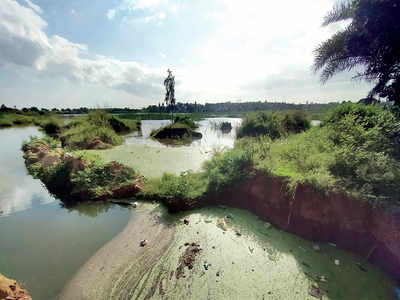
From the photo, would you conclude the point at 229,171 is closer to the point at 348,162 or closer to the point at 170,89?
the point at 348,162

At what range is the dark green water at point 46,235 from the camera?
2389 mm

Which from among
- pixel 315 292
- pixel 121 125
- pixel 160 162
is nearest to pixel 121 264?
pixel 315 292

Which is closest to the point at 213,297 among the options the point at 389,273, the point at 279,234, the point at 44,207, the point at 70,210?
the point at 279,234

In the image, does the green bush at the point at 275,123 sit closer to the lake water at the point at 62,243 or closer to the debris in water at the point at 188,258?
the lake water at the point at 62,243

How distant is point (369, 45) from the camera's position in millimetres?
4426

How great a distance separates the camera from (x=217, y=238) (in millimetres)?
3010

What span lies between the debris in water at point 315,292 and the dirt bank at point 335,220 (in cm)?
94

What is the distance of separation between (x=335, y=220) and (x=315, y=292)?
1.21 meters

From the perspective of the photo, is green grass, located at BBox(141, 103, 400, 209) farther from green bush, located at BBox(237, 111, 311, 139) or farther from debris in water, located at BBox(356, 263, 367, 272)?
green bush, located at BBox(237, 111, 311, 139)

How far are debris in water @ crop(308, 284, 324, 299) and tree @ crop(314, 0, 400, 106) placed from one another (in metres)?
5.66

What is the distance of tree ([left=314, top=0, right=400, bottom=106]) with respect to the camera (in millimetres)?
3863

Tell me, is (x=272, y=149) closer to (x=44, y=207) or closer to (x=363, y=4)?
(x=363, y=4)

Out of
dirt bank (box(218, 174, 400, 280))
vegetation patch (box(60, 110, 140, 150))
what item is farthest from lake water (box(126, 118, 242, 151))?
dirt bank (box(218, 174, 400, 280))

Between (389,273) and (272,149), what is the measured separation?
2.90m
